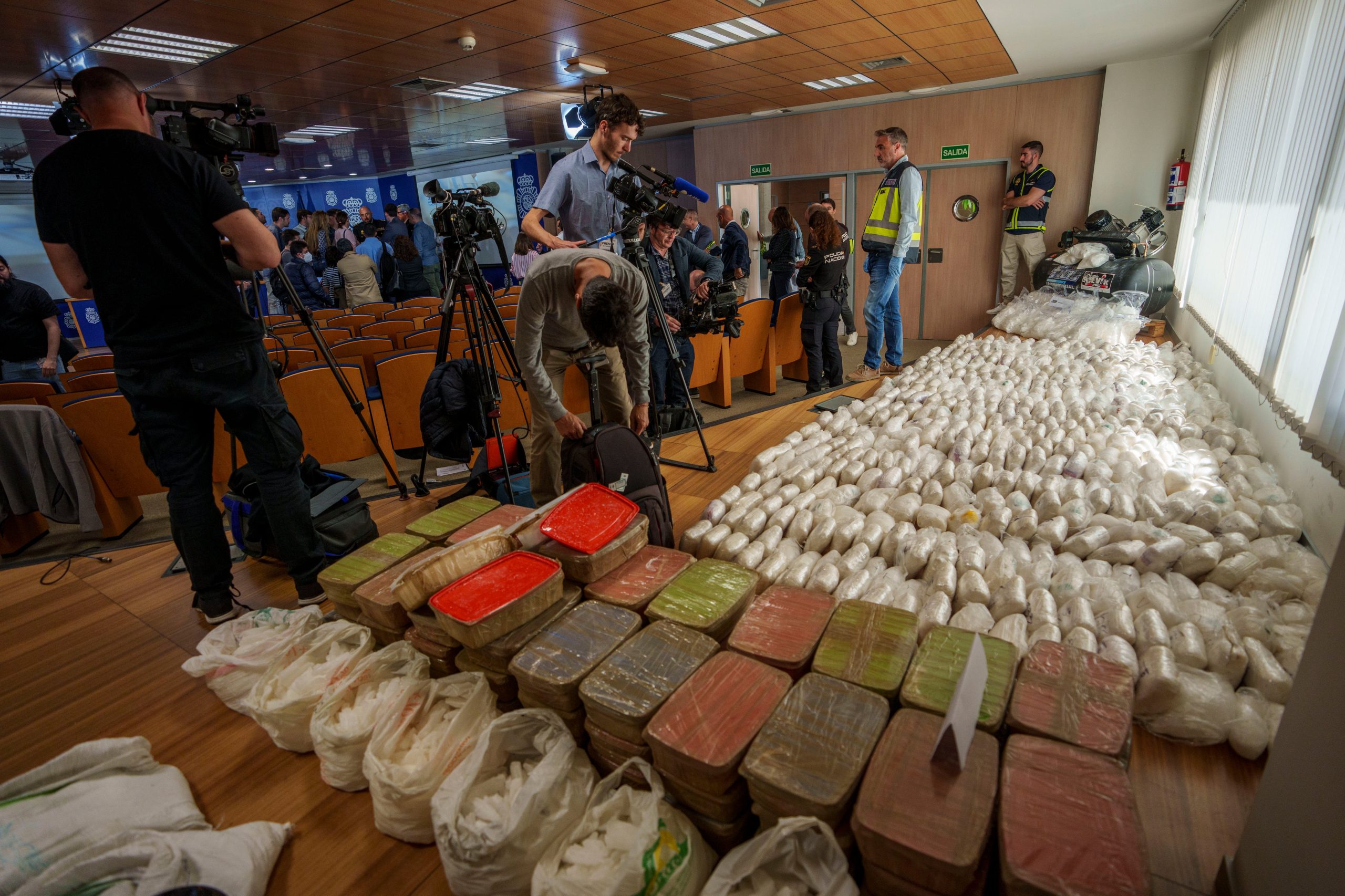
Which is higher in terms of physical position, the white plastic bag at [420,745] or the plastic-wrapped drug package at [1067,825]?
the plastic-wrapped drug package at [1067,825]

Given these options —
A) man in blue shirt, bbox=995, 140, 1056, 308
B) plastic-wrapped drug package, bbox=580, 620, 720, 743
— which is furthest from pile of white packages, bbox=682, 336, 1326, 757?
man in blue shirt, bbox=995, 140, 1056, 308

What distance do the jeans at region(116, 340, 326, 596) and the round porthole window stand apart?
6957 mm

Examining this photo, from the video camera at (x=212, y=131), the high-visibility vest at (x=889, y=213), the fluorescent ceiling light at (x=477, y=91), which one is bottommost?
the high-visibility vest at (x=889, y=213)

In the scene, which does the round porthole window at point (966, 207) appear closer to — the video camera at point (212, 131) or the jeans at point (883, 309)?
the jeans at point (883, 309)

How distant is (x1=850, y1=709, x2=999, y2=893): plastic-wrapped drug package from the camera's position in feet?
2.42

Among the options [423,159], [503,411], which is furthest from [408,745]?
[423,159]

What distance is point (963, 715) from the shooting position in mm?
795

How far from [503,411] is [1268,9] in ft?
14.6

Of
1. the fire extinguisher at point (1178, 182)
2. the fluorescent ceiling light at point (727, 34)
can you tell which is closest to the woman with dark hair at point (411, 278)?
the fluorescent ceiling light at point (727, 34)

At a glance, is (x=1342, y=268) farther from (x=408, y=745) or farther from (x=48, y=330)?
(x=48, y=330)

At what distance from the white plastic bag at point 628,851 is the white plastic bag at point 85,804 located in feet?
2.34

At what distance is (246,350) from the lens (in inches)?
63.4

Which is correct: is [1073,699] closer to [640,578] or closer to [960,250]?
[640,578]

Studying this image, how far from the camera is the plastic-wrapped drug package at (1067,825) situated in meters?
0.69
